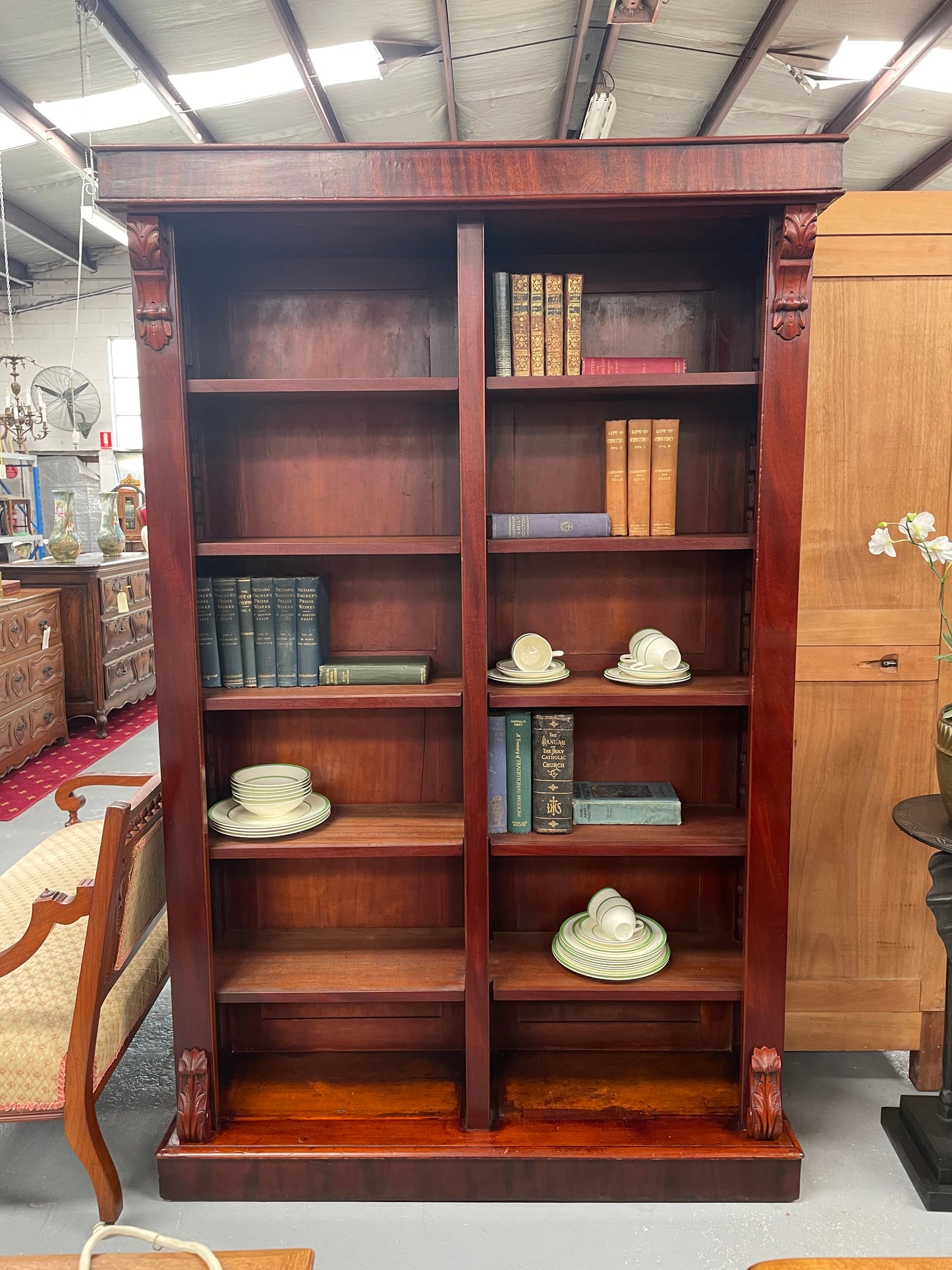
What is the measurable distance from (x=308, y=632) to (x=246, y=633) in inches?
5.7

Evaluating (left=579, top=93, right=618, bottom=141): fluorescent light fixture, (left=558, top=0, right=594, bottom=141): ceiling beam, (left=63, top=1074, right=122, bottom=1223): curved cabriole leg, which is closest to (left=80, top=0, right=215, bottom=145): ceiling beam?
(left=558, top=0, right=594, bottom=141): ceiling beam

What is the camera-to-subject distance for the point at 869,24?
4.34 meters

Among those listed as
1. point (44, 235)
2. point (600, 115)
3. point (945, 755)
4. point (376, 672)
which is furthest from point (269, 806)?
point (44, 235)

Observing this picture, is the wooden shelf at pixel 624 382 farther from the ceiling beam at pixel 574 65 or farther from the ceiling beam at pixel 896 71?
the ceiling beam at pixel 896 71

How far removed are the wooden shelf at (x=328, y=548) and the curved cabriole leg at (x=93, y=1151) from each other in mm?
1166

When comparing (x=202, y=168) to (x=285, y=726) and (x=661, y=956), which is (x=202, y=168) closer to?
(x=285, y=726)

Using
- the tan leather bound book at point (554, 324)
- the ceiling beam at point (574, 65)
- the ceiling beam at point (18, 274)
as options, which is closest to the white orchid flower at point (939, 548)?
the tan leather bound book at point (554, 324)

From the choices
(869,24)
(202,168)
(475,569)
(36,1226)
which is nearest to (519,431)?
(475,569)

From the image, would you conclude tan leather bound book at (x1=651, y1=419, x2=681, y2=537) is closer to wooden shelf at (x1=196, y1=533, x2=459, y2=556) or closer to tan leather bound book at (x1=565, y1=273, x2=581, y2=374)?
tan leather bound book at (x1=565, y1=273, x2=581, y2=374)

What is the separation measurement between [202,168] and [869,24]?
4192 millimetres

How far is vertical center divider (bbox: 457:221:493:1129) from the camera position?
184 cm

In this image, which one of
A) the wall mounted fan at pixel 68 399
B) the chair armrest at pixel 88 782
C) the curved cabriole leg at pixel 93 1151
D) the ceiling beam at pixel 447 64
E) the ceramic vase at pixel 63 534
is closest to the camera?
the curved cabriole leg at pixel 93 1151

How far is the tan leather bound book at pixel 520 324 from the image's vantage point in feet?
6.33

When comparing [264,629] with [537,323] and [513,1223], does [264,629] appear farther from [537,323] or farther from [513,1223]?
[513,1223]
